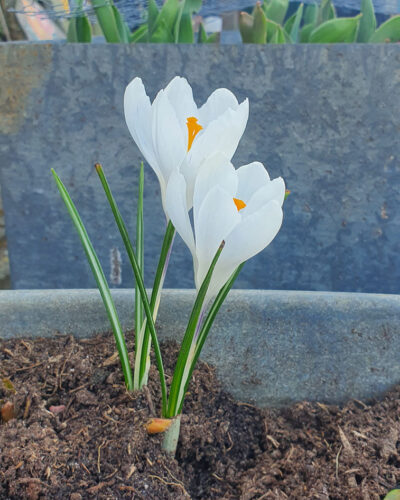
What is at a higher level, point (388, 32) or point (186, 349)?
point (388, 32)

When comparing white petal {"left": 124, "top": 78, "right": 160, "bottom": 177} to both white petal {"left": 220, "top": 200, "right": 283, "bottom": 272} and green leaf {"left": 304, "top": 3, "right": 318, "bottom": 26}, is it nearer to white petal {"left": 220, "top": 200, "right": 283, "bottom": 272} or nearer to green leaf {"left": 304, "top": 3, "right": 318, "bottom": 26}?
white petal {"left": 220, "top": 200, "right": 283, "bottom": 272}

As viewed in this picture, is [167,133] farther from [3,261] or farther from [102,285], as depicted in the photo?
[3,261]

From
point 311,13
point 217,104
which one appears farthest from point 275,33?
point 217,104

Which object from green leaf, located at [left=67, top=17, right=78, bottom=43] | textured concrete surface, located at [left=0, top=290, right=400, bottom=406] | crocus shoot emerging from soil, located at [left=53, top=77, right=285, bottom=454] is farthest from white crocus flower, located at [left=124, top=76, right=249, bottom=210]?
green leaf, located at [left=67, top=17, right=78, bottom=43]

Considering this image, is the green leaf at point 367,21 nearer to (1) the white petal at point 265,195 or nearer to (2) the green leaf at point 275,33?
(2) the green leaf at point 275,33

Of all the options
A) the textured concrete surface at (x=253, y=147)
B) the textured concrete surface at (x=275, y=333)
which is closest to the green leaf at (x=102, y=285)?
the textured concrete surface at (x=275, y=333)
